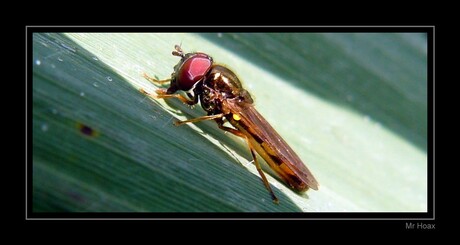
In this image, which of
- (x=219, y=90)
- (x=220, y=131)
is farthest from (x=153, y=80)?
(x=220, y=131)

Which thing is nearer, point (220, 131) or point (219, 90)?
point (219, 90)

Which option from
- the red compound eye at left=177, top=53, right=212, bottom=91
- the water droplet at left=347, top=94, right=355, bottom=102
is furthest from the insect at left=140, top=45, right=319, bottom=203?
the water droplet at left=347, top=94, right=355, bottom=102

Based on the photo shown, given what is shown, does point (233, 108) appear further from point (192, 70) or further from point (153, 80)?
point (153, 80)

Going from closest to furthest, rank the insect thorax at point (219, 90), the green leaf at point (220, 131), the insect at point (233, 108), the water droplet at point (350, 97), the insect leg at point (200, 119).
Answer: the green leaf at point (220, 131) → the insect leg at point (200, 119) → the insect at point (233, 108) → the insect thorax at point (219, 90) → the water droplet at point (350, 97)

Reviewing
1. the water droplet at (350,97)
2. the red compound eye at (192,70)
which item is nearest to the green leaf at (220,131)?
the water droplet at (350,97)

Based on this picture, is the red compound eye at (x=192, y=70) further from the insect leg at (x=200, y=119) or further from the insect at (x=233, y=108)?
the insect leg at (x=200, y=119)

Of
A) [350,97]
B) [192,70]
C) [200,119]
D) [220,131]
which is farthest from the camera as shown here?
[350,97]

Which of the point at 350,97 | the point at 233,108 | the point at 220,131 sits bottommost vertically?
the point at 220,131

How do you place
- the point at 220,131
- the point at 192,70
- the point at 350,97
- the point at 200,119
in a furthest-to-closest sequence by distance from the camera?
the point at 350,97 < the point at 220,131 < the point at 192,70 < the point at 200,119

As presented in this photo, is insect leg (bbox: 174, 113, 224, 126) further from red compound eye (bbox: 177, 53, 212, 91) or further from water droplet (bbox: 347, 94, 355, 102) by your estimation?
water droplet (bbox: 347, 94, 355, 102)
